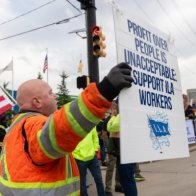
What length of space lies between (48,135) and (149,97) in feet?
4.55

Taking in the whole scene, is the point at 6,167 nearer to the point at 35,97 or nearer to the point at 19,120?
the point at 19,120

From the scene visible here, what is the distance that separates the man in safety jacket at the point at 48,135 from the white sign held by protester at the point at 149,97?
2.34ft

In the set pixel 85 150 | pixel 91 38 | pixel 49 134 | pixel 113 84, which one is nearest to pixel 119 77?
pixel 113 84

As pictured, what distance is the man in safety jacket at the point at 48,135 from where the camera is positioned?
174cm

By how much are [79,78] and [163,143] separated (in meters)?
7.05

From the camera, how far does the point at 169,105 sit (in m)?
3.27

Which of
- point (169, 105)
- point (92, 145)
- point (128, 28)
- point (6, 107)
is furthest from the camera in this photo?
point (6, 107)

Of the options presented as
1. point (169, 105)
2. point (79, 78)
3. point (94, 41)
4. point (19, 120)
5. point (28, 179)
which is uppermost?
point (94, 41)

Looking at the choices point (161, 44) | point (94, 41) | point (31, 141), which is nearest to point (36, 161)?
point (31, 141)

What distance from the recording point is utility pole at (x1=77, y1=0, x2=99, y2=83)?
31.4 ft

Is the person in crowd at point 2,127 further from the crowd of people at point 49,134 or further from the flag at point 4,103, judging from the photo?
the crowd of people at point 49,134

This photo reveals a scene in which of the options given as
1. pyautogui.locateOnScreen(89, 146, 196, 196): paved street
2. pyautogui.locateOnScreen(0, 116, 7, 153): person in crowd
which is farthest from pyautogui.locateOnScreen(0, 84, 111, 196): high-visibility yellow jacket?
pyautogui.locateOnScreen(89, 146, 196, 196): paved street

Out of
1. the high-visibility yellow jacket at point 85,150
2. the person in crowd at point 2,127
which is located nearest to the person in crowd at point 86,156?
the high-visibility yellow jacket at point 85,150

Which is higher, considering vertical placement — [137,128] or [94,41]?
[94,41]
